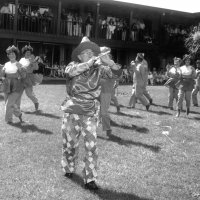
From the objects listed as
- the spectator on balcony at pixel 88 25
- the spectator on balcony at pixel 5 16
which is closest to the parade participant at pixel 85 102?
the spectator on balcony at pixel 5 16

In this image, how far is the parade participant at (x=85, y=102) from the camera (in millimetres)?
4816

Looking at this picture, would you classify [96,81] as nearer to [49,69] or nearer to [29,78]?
[29,78]

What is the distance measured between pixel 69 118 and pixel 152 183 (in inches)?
55.0

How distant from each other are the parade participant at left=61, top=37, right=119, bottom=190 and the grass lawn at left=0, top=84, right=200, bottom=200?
39 centimetres

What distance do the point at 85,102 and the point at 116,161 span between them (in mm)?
1596

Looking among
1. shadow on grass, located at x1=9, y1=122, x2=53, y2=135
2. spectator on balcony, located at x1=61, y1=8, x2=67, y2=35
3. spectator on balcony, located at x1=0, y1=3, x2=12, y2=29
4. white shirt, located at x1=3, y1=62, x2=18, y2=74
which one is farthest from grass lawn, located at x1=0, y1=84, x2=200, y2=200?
spectator on balcony, located at x1=61, y1=8, x2=67, y2=35

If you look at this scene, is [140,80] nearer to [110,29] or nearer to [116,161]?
[116,161]

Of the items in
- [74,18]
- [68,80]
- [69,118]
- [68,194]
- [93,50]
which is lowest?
[68,194]

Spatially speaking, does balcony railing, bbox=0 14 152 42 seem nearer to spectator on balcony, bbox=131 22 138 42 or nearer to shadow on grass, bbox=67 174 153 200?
spectator on balcony, bbox=131 22 138 42

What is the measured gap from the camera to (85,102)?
492 cm

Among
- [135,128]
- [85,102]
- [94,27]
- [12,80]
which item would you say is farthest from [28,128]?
[94,27]

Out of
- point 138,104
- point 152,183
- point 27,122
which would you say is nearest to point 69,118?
point 152,183

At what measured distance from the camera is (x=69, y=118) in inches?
197

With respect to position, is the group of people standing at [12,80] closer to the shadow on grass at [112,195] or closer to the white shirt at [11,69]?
the white shirt at [11,69]
